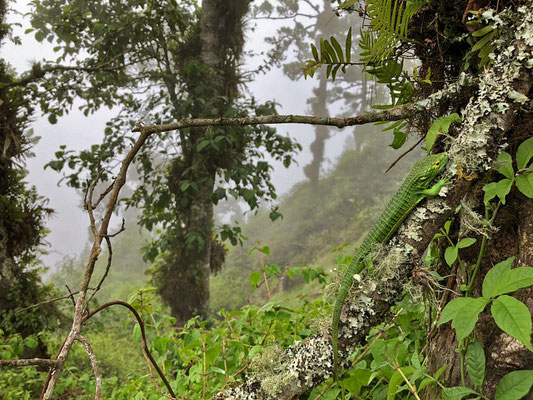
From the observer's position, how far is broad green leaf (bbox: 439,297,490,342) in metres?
0.61

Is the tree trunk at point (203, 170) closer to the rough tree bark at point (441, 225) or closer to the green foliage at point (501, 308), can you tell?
the rough tree bark at point (441, 225)

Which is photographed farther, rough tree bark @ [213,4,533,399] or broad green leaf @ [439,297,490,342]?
rough tree bark @ [213,4,533,399]

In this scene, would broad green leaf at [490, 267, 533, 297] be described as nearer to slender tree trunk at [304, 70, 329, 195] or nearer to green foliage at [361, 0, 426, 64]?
green foliage at [361, 0, 426, 64]

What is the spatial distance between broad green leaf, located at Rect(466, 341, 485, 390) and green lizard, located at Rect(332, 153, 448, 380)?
12.1 inches

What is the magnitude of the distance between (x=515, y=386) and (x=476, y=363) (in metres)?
0.07

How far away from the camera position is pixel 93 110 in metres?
5.01

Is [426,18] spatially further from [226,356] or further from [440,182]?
[226,356]

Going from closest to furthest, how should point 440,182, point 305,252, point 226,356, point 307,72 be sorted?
point 440,182, point 307,72, point 226,356, point 305,252

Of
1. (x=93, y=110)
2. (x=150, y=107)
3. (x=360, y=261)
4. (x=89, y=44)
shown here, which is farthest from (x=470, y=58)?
(x=93, y=110)

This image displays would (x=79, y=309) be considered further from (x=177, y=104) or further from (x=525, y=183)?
(x=177, y=104)

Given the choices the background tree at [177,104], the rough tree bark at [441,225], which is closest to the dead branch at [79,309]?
the rough tree bark at [441,225]

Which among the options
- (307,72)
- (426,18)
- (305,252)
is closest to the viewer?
(426,18)

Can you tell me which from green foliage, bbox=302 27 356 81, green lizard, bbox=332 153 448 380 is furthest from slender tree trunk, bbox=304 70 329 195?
green lizard, bbox=332 153 448 380

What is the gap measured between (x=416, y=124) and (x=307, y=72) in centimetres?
41
